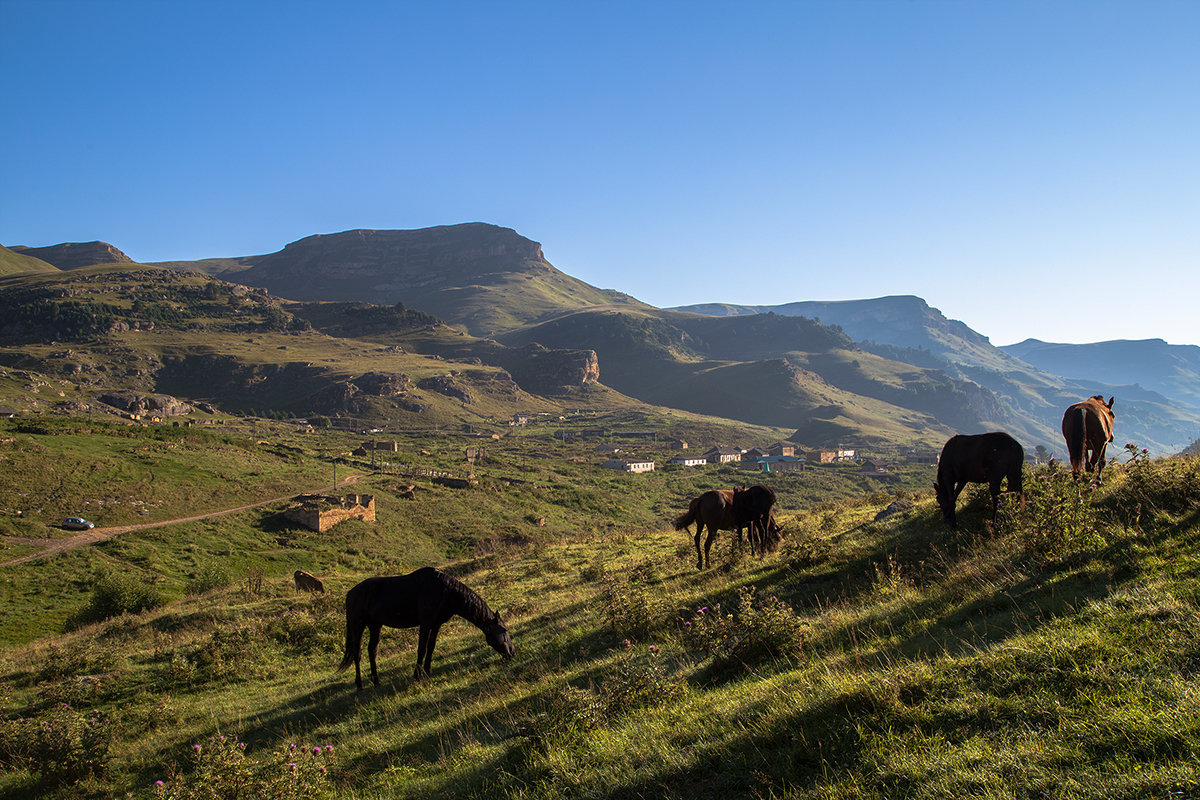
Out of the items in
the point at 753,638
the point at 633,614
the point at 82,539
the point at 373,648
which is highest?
the point at 753,638

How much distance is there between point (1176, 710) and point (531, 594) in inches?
574

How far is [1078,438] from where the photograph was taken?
11789 mm

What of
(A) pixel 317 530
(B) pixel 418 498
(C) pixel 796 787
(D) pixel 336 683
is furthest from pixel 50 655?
(B) pixel 418 498

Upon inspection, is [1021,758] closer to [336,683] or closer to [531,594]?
[336,683]

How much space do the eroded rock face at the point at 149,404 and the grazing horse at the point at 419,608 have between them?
126 m

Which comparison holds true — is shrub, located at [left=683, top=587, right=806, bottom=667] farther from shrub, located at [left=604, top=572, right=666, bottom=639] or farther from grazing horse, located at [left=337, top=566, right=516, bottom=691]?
grazing horse, located at [left=337, top=566, right=516, bottom=691]

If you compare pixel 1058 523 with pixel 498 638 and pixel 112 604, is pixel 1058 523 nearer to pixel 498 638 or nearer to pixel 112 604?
pixel 498 638

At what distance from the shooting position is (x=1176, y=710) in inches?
148

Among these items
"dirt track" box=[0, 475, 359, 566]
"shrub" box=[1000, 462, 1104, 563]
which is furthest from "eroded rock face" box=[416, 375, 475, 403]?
"shrub" box=[1000, 462, 1104, 563]

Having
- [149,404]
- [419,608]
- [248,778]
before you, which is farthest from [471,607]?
[149,404]

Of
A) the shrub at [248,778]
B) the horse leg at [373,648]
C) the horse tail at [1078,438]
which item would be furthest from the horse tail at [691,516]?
the shrub at [248,778]

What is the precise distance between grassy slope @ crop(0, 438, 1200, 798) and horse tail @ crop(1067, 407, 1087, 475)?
3.48 feet

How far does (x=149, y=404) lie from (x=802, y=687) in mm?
142629

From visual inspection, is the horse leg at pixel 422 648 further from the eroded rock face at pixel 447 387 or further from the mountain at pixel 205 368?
the eroded rock face at pixel 447 387
